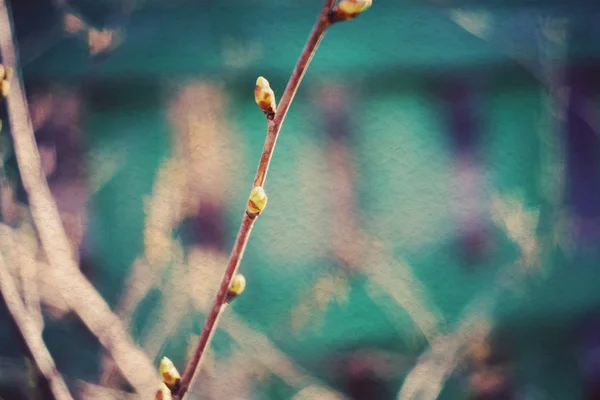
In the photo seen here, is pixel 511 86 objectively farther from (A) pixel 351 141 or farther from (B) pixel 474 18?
(A) pixel 351 141

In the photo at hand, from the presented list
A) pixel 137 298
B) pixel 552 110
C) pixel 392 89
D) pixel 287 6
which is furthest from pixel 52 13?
pixel 552 110

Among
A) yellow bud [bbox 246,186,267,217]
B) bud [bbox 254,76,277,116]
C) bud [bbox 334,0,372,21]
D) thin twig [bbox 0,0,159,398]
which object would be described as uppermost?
bud [bbox 334,0,372,21]

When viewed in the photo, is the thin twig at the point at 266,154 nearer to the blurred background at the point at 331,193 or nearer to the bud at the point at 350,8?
the bud at the point at 350,8

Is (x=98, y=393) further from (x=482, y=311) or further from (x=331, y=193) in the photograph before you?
(x=482, y=311)

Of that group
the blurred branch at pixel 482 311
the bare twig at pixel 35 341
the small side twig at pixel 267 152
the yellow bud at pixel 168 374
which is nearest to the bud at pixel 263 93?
the small side twig at pixel 267 152

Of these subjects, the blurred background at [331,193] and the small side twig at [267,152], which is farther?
the blurred background at [331,193]

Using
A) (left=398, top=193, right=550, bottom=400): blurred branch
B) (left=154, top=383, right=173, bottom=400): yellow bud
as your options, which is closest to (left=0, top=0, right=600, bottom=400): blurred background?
(left=398, top=193, right=550, bottom=400): blurred branch

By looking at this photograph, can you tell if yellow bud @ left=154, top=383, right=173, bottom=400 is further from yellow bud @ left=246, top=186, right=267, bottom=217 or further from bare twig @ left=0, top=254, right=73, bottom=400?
bare twig @ left=0, top=254, right=73, bottom=400

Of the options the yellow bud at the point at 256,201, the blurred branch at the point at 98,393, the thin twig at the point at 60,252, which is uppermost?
the yellow bud at the point at 256,201

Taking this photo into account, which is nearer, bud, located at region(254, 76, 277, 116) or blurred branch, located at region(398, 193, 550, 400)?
bud, located at region(254, 76, 277, 116)

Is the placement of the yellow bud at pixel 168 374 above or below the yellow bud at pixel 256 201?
below
